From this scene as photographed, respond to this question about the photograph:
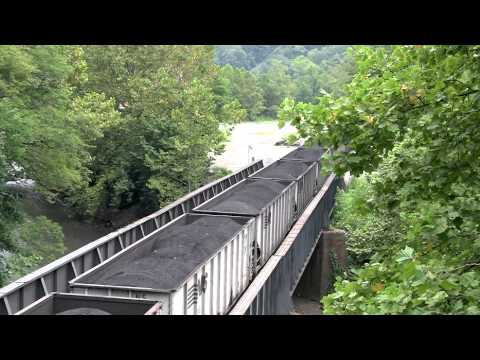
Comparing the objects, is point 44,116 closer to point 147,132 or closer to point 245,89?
point 147,132

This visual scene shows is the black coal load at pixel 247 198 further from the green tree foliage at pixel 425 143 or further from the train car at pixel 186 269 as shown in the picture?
the green tree foliage at pixel 425 143

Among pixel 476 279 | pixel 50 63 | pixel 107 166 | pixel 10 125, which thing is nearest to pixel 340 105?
pixel 476 279

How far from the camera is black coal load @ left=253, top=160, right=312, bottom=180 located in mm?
24391

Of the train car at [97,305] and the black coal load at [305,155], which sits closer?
the train car at [97,305]

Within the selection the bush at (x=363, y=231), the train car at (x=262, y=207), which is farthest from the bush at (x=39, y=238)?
the bush at (x=363, y=231)

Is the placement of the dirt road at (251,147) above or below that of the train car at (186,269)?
below

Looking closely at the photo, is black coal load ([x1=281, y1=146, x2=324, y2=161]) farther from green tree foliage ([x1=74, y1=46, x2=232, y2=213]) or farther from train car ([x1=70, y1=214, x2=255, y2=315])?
train car ([x1=70, y1=214, x2=255, y2=315])

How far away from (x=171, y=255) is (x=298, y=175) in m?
14.7

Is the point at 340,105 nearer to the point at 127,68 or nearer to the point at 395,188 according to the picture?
the point at 395,188

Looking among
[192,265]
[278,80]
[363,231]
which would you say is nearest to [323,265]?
[363,231]

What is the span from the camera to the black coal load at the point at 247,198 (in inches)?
649

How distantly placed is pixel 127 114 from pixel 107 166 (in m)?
3.40
